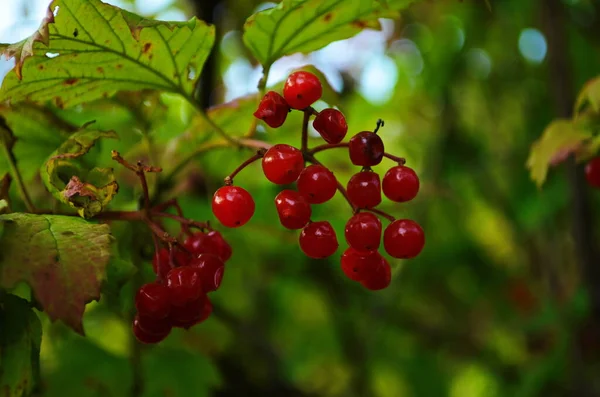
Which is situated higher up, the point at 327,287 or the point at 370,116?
the point at 370,116

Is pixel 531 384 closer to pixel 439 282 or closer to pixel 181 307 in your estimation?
pixel 439 282

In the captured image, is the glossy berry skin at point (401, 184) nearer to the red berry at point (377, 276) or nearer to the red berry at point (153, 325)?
the red berry at point (377, 276)

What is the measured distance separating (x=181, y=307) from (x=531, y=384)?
1.22m

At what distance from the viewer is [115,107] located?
3.73ft

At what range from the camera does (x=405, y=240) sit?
0.83 meters

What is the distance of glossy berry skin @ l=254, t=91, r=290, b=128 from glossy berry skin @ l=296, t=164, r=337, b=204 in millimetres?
71

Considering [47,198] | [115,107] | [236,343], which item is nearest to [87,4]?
[115,107]

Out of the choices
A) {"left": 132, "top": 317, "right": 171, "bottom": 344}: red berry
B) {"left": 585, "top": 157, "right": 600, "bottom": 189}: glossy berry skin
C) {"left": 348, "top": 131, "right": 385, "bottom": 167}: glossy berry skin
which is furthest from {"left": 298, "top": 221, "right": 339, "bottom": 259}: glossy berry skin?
{"left": 585, "top": 157, "right": 600, "bottom": 189}: glossy berry skin

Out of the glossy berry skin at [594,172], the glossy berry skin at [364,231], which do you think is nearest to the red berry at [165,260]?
the glossy berry skin at [364,231]

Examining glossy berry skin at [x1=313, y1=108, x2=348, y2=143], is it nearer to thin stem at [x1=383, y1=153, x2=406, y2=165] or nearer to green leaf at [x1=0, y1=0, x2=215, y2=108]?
thin stem at [x1=383, y1=153, x2=406, y2=165]

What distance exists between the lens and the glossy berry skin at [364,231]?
2.59ft

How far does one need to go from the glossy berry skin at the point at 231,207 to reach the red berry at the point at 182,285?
8 centimetres

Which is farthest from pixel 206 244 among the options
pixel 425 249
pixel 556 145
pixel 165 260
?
pixel 425 249

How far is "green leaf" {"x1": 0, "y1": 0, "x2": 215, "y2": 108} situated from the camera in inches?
30.6
